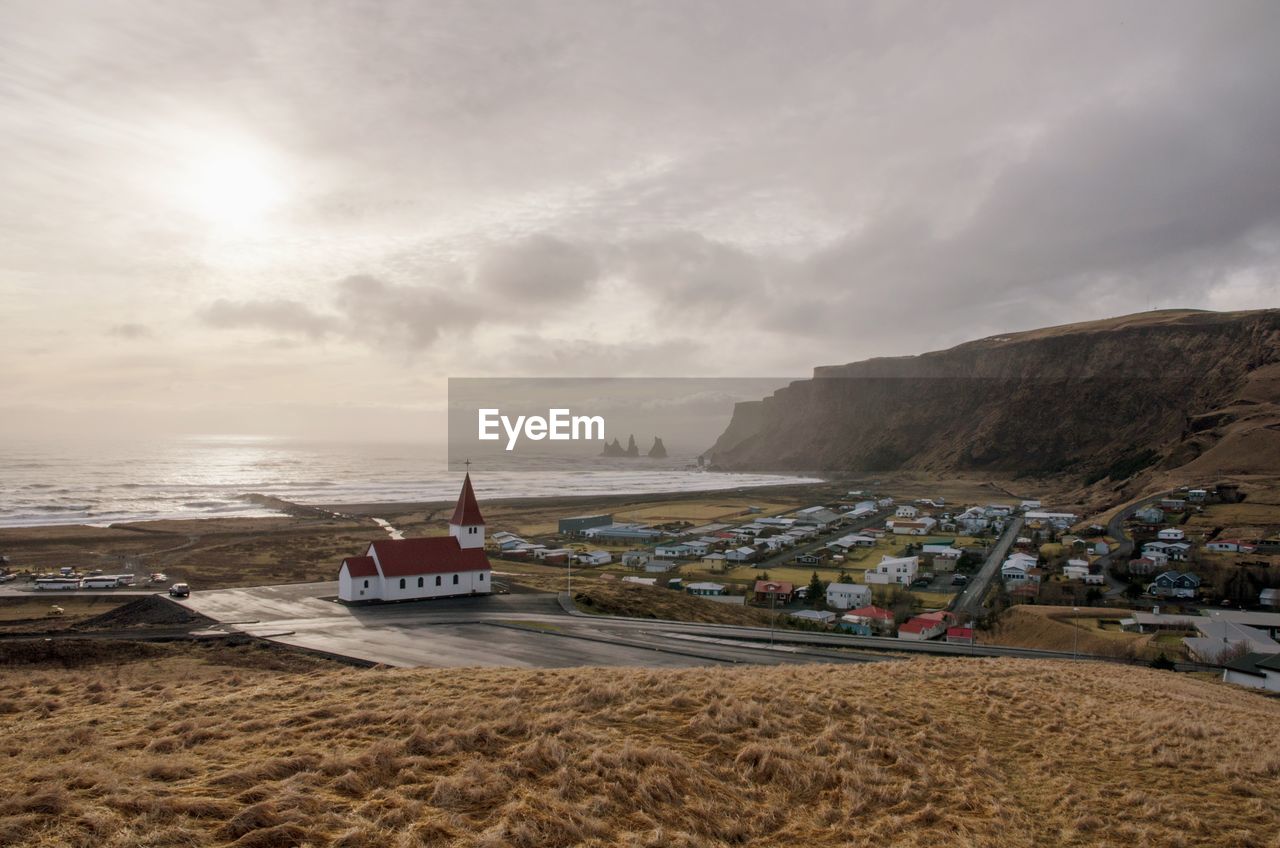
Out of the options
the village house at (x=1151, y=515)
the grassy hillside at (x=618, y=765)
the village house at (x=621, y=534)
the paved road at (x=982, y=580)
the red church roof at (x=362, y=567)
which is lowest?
the paved road at (x=982, y=580)

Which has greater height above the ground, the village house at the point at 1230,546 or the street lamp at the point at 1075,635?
the village house at the point at 1230,546

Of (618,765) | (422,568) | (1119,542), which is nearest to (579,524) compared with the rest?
(422,568)

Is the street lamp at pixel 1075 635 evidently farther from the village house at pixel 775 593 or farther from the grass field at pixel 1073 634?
the village house at pixel 775 593

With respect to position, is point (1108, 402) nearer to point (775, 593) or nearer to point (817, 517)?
point (817, 517)

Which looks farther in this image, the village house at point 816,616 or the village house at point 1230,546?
the village house at point 1230,546

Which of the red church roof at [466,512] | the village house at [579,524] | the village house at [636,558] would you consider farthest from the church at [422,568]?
the village house at [579,524]

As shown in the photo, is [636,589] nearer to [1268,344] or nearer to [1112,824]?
[1112,824]

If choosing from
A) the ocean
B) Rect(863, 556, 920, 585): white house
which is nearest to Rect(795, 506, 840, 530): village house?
Rect(863, 556, 920, 585): white house
